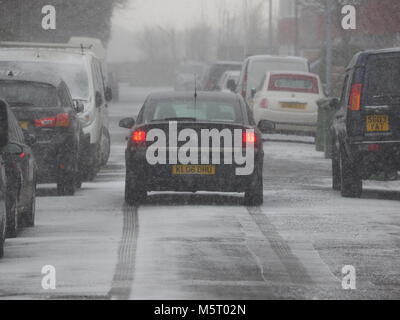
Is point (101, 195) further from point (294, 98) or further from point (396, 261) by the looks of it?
point (294, 98)

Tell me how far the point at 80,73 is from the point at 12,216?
9.91 meters

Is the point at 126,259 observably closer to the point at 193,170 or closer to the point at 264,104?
the point at 193,170

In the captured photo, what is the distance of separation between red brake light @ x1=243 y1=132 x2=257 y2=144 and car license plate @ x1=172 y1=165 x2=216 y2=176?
1.71 feet

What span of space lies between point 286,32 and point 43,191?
7041 cm

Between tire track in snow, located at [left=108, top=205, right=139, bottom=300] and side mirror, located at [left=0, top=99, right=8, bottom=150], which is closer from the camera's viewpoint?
tire track in snow, located at [left=108, top=205, right=139, bottom=300]

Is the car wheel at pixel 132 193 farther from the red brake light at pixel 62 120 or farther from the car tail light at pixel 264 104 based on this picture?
the car tail light at pixel 264 104

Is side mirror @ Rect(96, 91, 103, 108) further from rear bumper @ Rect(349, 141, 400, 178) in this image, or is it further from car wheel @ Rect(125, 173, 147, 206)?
car wheel @ Rect(125, 173, 147, 206)

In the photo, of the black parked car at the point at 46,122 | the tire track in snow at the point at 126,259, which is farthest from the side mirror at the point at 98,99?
the tire track in snow at the point at 126,259

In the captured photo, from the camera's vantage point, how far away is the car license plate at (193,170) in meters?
17.6

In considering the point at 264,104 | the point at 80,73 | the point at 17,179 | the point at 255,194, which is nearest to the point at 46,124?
the point at 255,194

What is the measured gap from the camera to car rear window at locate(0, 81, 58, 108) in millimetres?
19531

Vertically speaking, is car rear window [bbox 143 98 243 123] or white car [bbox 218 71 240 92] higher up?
car rear window [bbox 143 98 243 123]

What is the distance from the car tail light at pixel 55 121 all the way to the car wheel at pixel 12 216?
5.09 meters

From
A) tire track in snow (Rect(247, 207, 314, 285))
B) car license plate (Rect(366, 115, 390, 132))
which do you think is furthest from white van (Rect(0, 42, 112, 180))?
tire track in snow (Rect(247, 207, 314, 285))
